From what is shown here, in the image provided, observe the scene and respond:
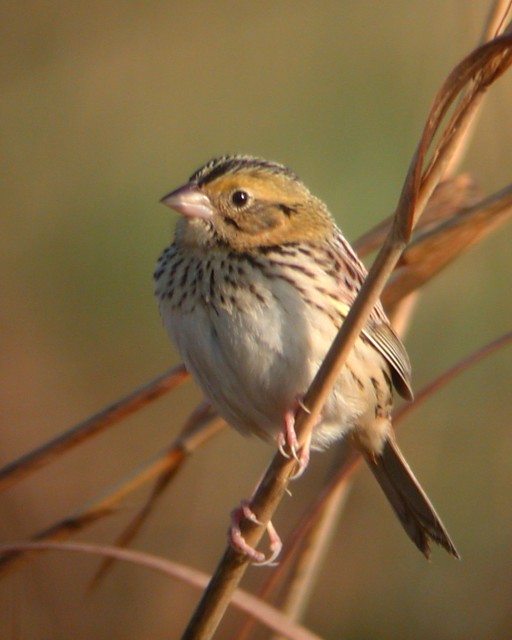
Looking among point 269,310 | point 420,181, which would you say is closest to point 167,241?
point 269,310

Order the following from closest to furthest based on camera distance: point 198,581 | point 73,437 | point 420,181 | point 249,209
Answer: point 420,181
point 198,581
point 73,437
point 249,209

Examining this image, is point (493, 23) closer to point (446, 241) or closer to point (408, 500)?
point (446, 241)

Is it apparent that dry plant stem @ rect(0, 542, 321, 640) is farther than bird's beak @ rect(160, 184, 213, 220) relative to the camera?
No

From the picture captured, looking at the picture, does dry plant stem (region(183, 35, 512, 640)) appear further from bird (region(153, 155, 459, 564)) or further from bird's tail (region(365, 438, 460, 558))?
bird's tail (region(365, 438, 460, 558))

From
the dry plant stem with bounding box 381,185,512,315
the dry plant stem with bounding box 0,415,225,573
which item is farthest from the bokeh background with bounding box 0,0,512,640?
the dry plant stem with bounding box 381,185,512,315

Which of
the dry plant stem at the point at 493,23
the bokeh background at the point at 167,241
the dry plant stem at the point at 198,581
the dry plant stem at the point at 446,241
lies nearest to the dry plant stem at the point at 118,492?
the dry plant stem at the point at 198,581
